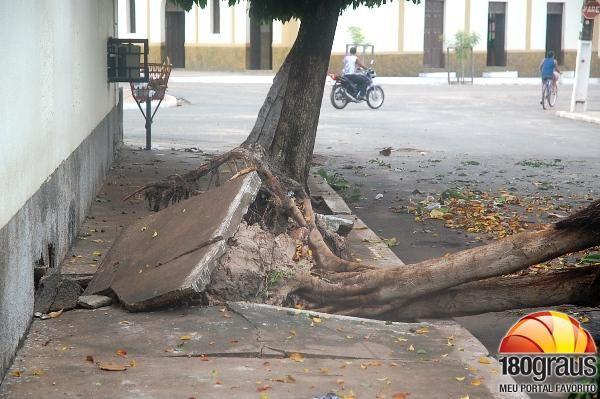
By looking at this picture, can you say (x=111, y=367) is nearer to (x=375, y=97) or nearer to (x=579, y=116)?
(x=579, y=116)

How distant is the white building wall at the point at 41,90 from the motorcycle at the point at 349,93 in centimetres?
1633

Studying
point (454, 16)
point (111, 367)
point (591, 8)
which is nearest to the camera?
point (111, 367)

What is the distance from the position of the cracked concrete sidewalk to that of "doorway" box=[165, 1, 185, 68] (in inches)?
1604

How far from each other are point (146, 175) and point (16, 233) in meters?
7.59

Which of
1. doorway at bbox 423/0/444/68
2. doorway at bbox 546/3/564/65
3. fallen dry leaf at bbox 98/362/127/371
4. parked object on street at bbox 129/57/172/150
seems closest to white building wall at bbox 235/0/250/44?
doorway at bbox 423/0/444/68

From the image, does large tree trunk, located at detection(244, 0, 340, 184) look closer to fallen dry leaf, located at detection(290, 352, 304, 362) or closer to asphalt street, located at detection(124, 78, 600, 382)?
asphalt street, located at detection(124, 78, 600, 382)

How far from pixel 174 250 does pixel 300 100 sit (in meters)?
4.59

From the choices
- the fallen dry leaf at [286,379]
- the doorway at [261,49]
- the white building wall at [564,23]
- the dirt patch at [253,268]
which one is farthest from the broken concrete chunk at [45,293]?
the white building wall at [564,23]

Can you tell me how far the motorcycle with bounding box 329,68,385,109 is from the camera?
1069 inches

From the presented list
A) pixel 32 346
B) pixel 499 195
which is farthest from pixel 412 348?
pixel 499 195

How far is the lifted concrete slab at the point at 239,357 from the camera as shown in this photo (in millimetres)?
5137

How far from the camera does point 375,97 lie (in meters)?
27.6

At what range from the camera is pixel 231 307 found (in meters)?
6.47

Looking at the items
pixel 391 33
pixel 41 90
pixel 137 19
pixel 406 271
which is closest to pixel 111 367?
pixel 406 271
